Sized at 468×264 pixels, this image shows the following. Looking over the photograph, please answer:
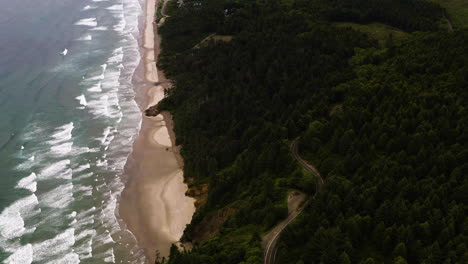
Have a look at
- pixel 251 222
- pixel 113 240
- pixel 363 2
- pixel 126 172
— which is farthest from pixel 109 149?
pixel 363 2

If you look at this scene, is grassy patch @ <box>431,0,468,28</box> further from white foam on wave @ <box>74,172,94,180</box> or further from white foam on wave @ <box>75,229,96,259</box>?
white foam on wave @ <box>75,229,96,259</box>

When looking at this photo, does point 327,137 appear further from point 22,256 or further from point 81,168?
point 22,256

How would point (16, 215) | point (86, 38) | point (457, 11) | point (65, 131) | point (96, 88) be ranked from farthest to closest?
point (457, 11)
point (86, 38)
point (96, 88)
point (65, 131)
point (16, 215)

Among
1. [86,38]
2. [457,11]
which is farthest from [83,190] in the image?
[457,11]

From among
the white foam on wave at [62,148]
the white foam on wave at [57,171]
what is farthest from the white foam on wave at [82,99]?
the white foam on wave at [57,171]

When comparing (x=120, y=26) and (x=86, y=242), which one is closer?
(x=86, y=242)

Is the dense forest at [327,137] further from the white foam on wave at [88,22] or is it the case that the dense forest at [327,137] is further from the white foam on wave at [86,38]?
the white foam on wave at [88,22]
